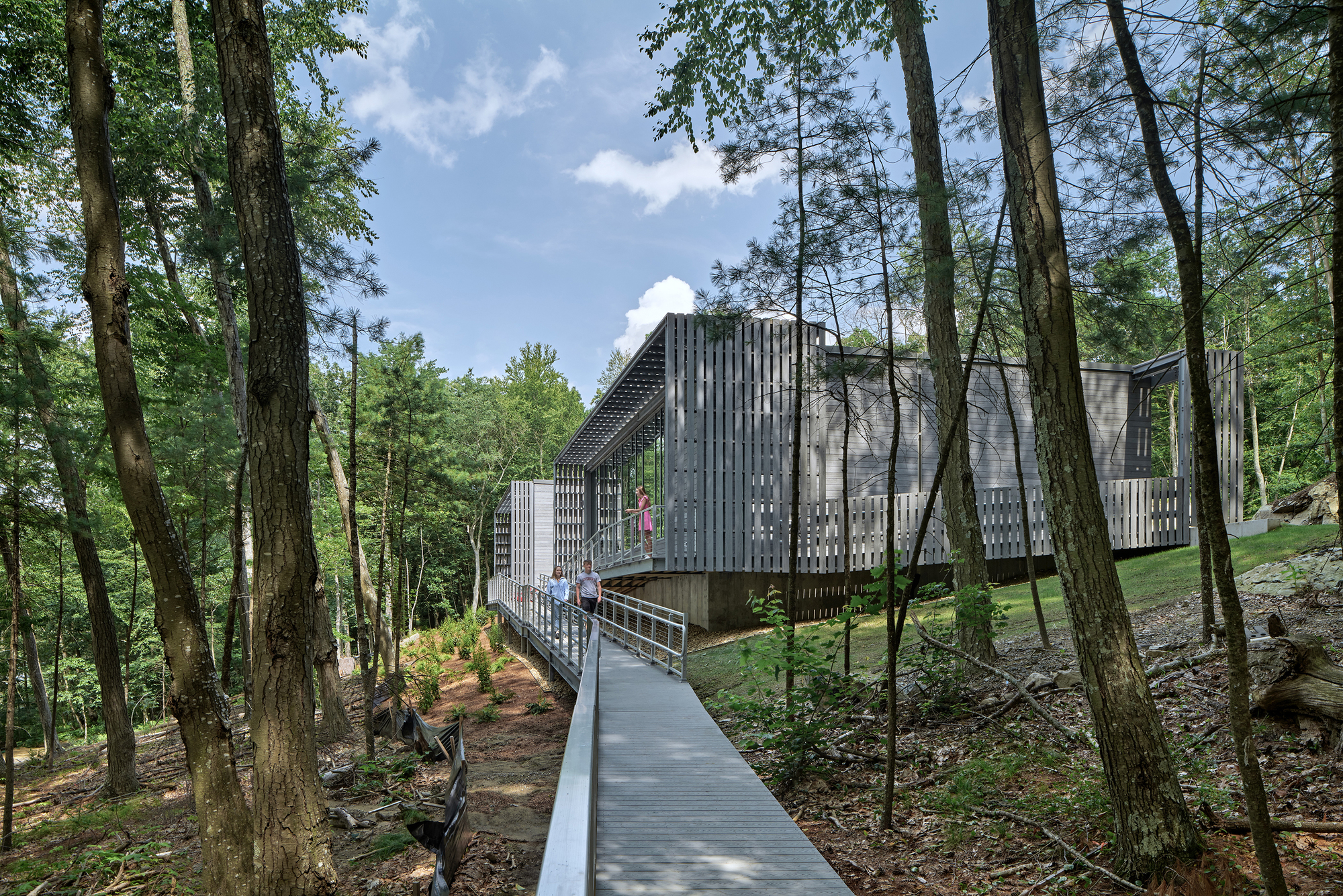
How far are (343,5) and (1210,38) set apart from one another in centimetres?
1354

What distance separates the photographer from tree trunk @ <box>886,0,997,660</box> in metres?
6.71

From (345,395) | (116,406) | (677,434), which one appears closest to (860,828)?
(116,406)

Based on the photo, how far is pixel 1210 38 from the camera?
3.90 meters

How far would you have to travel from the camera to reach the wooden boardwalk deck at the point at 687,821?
13.1ft

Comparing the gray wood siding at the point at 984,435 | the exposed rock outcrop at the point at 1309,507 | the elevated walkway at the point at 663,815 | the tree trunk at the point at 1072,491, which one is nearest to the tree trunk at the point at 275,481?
the elevated walkway at the point at 663,815

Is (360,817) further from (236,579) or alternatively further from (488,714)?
(488,714)

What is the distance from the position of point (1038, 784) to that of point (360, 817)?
591 centimetres

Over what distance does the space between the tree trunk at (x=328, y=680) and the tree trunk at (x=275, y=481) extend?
5.69 metres

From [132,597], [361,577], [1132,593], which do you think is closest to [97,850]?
[361,577]

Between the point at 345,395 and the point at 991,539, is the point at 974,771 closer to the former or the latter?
the point at 991,539

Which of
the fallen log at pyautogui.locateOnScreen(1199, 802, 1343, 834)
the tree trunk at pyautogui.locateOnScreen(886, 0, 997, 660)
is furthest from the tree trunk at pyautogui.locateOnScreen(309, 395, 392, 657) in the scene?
the fallen log at pyautogui.locateOnScreen(1199, 802, 1343, 834)

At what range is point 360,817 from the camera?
7027mm

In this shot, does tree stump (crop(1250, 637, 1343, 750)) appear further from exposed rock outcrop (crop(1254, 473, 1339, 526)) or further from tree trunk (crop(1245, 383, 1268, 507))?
tree trunk (crop(1245, 383, 1268, 507))

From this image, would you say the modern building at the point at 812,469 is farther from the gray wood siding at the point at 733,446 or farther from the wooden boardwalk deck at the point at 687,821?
the wooden boardwalk deck at the point at 687,821
